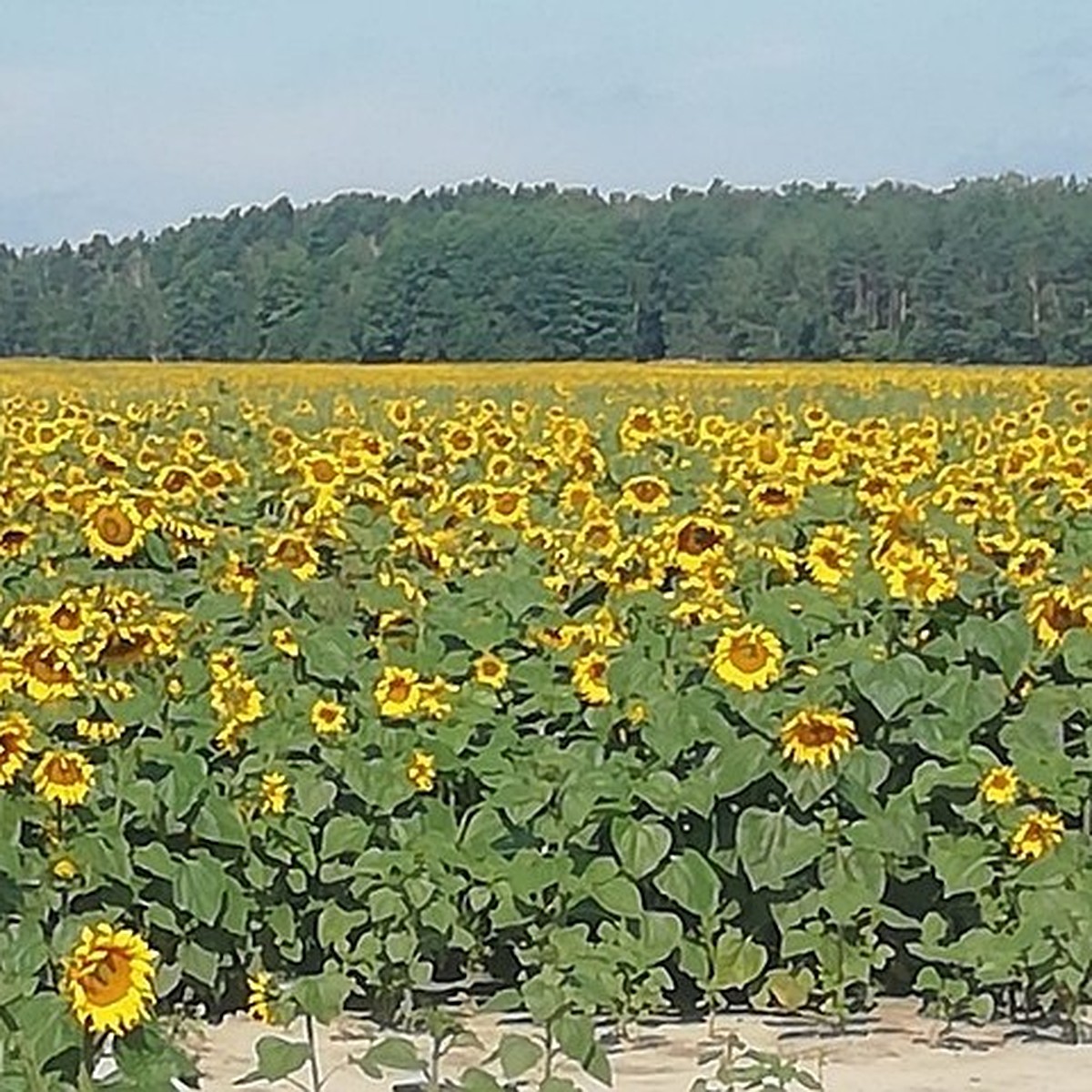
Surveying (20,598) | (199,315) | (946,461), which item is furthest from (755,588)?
(199,315)

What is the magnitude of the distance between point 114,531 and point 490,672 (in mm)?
1159

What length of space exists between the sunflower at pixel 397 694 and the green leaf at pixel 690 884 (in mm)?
558

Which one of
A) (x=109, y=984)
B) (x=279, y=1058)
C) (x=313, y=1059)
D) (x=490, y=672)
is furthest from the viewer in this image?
(x=490, y=672)

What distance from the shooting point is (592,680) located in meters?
4.69

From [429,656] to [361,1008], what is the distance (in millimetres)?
681

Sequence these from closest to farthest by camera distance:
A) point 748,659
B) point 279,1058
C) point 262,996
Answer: point 279,1058 → point 262,996 → point 748,659

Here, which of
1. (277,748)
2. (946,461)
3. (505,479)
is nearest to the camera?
(277,748)

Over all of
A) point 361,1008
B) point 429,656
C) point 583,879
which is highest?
point 429,656

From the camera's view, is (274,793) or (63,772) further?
(274,793)

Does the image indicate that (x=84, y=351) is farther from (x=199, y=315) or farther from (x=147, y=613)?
(x=147, y=613)

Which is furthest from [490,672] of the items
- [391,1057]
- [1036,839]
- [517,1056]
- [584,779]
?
Result: [391,1057]

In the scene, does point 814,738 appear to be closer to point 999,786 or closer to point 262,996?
point 999,786

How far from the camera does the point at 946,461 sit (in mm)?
7371

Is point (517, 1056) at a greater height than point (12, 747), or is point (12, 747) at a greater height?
point (12, 747)
